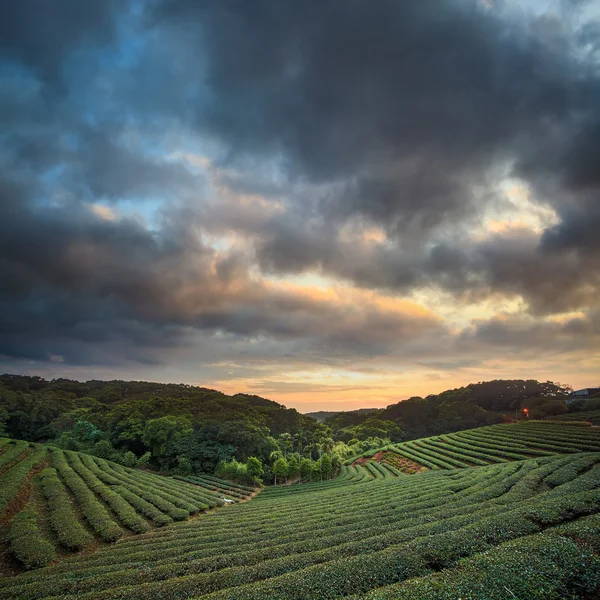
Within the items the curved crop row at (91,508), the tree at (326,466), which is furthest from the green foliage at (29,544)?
the tree at (326,466)

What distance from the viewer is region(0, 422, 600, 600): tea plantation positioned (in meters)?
9.38

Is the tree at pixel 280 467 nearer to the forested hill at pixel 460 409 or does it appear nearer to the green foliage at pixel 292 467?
the green foliage at pixel 292 467

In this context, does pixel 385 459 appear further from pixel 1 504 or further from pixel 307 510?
pixel 1 504

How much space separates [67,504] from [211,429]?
43035mm

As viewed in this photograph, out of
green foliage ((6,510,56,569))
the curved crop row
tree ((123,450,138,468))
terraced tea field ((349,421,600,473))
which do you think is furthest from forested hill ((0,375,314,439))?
green foliage ((6,510,56,569))

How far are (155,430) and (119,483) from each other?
31.3 m

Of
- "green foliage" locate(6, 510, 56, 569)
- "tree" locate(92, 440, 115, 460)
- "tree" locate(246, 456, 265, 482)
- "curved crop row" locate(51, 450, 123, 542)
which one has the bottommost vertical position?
"tree" locate(246, 456, 265, 482)

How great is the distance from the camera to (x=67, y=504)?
80.1 feet

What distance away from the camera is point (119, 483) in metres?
33.1

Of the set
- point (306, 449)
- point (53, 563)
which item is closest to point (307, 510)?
point (53, 563)

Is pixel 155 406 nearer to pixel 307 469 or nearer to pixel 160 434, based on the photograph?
pixel 160 434

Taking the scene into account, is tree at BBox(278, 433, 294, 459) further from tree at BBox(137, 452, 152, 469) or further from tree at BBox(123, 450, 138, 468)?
tree at BBox(123, 450, 138, 468)

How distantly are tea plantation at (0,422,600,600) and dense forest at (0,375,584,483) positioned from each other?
28711 mm

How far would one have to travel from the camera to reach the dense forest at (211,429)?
60594 mm
